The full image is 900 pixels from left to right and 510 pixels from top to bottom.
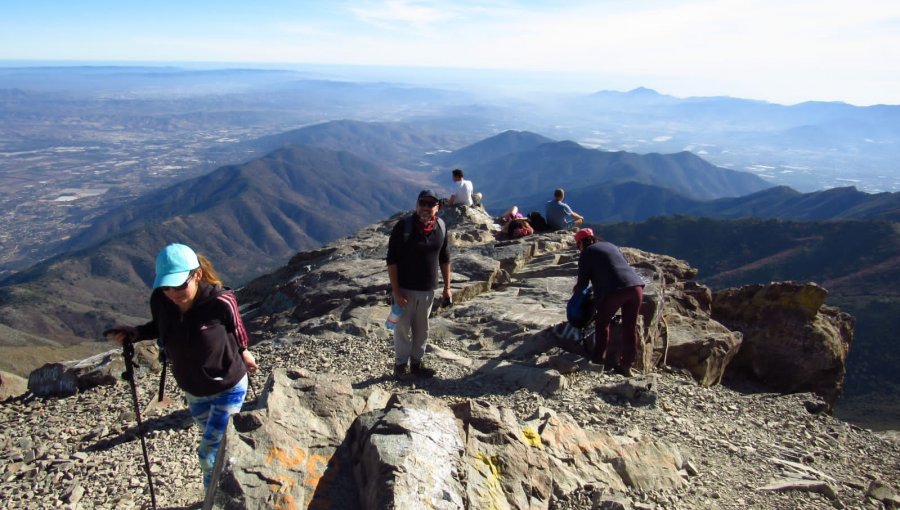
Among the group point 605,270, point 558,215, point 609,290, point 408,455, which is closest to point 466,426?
point 408,455

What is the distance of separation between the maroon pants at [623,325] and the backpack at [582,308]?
21 centimetres

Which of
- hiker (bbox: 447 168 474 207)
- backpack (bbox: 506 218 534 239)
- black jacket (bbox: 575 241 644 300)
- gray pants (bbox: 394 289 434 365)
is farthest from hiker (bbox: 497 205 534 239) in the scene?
gray pants (bbox: 394 289 434 365)

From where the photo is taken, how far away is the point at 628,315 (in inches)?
400

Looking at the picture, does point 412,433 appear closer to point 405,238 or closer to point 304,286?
point 405,238

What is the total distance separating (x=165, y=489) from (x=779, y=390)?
18848 millimetres

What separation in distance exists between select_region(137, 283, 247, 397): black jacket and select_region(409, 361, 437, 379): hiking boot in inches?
177

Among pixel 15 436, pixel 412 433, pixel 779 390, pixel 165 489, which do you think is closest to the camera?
pixel 412 433

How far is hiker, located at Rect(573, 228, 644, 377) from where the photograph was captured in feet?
32.4

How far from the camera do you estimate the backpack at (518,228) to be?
2084 cm

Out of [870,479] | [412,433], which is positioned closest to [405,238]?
[412,433]

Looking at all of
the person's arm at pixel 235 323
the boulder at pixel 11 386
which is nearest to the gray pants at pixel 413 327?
the person's arm at pixel 235 323

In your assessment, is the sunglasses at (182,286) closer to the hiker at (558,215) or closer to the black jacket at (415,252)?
the black jacket at (415,252)

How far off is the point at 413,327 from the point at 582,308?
379 centimetres

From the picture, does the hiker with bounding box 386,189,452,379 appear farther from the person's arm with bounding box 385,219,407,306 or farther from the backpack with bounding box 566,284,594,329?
the backpack with bounding box 566,284,594,329
